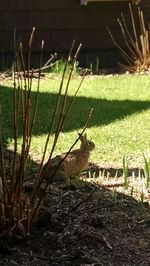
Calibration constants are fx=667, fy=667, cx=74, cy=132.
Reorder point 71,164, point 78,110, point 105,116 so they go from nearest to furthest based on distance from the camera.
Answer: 1. point 71,164
2. point 105,116
3. point 78,110

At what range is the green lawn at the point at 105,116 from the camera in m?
6.26

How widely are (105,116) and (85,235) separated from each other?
4.31 metres

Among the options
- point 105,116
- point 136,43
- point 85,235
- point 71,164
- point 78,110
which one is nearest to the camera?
point 85,235

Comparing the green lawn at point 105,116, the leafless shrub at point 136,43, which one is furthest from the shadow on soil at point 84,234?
the leafless shrub at point 136,43

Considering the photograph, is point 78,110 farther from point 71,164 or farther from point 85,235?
point 85,235

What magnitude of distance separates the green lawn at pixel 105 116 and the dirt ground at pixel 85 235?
156cm

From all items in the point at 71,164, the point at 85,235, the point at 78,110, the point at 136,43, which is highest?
the point at 136,43

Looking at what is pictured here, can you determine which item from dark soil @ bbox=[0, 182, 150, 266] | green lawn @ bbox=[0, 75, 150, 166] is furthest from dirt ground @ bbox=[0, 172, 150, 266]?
green lawn @ bbox=[0, 75, 150, 166]

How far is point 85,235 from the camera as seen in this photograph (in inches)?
141

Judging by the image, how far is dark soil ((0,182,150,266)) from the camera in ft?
11.0

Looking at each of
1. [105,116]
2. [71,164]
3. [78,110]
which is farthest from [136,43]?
[71,164]

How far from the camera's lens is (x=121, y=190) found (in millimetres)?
4562

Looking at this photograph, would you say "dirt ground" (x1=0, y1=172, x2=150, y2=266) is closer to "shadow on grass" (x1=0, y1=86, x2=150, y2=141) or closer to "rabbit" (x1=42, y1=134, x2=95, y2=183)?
"rabbit" (x1=42, y1=134, x2=95, y2=183)

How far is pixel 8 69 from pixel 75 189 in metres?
6.94
